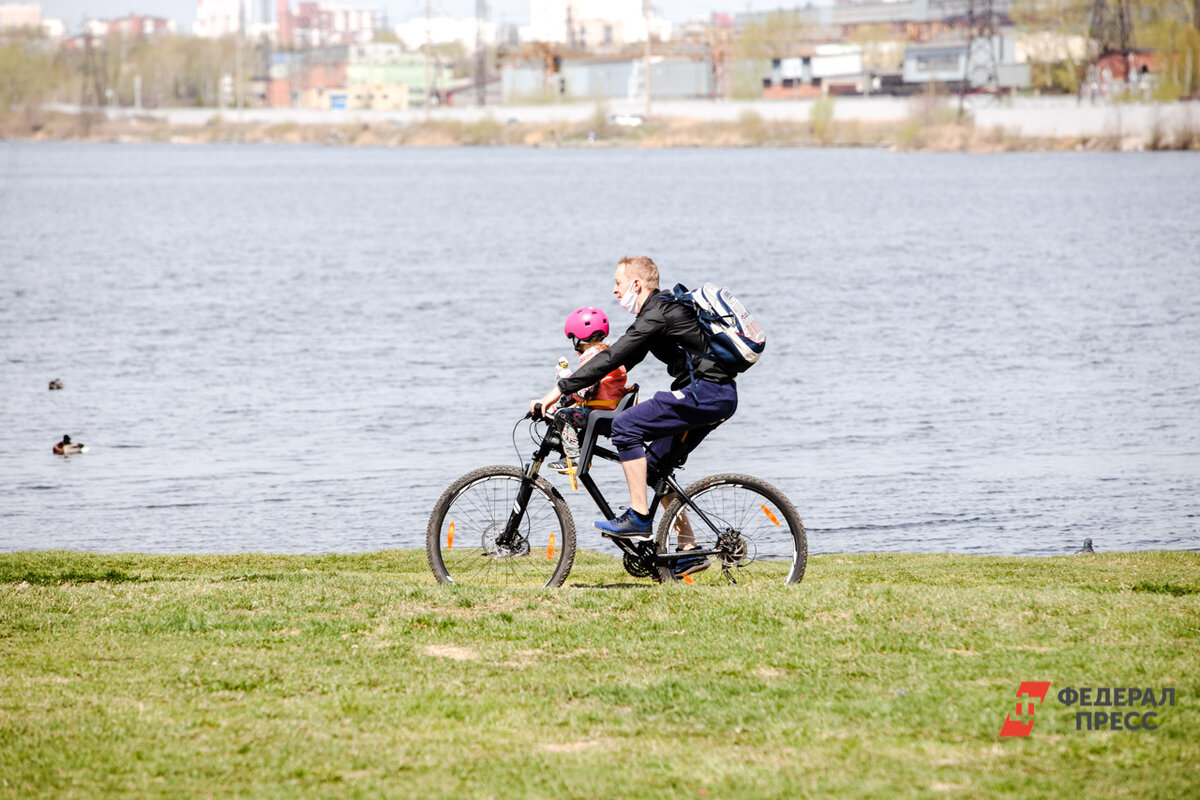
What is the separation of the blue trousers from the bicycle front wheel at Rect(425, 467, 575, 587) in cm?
76

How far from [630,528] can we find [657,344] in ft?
4.25

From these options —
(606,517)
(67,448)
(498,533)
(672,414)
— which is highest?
(672,414)

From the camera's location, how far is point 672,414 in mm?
9398

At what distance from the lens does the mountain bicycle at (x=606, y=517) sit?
9.69 m

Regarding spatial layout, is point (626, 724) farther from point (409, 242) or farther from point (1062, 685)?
point (409, 242)

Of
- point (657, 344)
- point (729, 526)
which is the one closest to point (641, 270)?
point (657, 344)

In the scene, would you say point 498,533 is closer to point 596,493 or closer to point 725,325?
point 596,493

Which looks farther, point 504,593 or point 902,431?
point 902,431

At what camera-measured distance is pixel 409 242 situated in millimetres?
73250

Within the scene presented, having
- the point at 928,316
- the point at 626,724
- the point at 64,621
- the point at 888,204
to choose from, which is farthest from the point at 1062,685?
the point at 888,204

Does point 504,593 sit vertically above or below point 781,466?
above

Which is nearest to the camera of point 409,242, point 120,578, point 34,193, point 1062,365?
point 120,578

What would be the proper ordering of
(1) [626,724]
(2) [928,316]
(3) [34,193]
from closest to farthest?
(1) [626,724]
(2) [928,316]
(3) [34,193]

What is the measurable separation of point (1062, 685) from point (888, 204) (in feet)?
295
